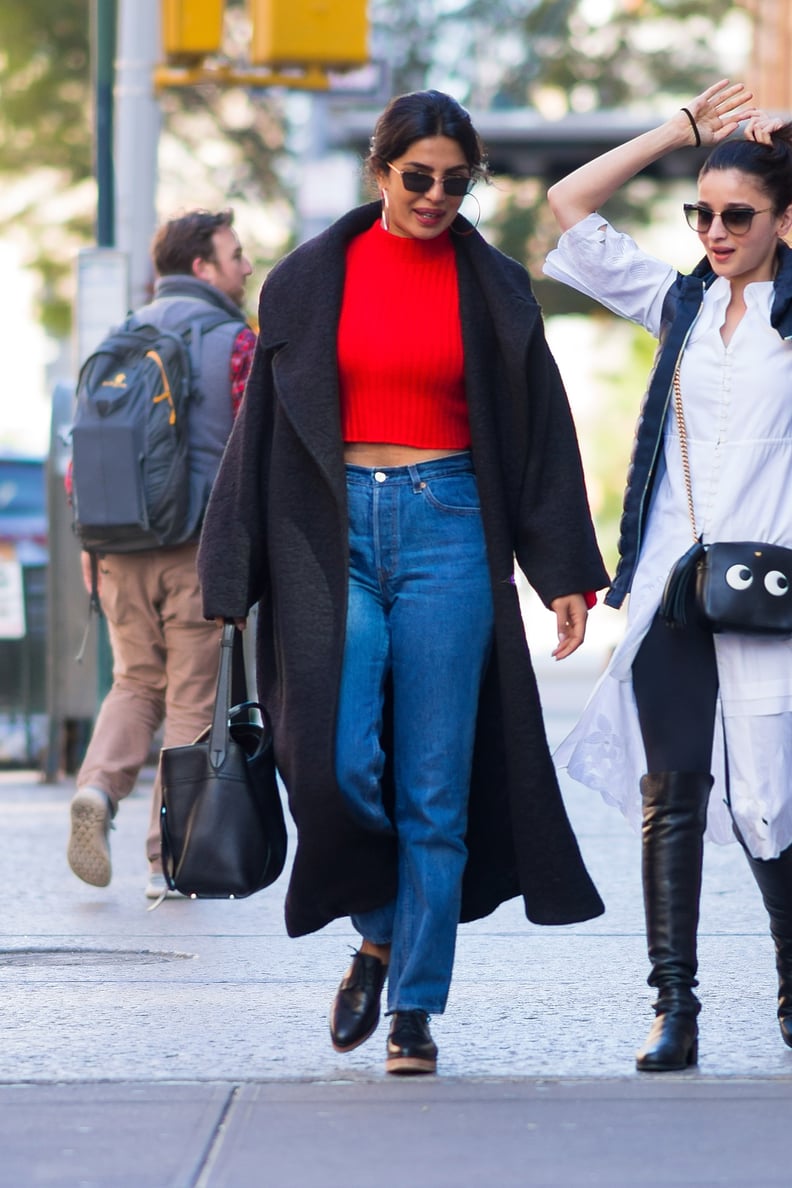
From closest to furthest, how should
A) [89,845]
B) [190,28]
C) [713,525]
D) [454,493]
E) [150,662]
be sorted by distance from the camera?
[454,493]
[713,525]
[89,845]
[150,662]
[190,28]

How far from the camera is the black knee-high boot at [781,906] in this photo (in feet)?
15.0

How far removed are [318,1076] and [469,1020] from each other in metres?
0.63

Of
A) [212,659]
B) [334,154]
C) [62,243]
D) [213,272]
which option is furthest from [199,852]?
[62,243]

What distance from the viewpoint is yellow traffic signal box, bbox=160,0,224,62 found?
1112cm

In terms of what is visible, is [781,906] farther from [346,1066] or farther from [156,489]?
[156,489]

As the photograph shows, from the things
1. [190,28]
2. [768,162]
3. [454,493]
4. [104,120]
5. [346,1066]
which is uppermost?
[190,28]

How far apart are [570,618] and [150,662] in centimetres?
276

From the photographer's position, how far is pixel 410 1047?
432 centimetres

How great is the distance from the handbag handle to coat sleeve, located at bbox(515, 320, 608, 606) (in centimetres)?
64

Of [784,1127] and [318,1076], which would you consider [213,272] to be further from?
[784,1127]

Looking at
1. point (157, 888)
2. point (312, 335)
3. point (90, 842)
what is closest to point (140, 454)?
point (90, 842)

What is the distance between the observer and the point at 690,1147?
12.4 feet

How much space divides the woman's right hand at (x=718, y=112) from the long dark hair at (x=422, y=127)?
0.49m

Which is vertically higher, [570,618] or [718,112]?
[718,112]
